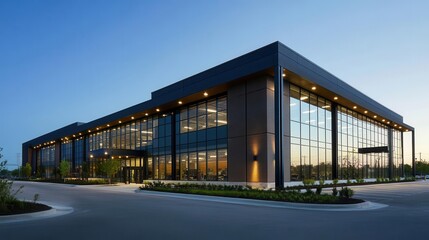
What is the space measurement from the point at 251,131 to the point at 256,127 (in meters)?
0.62

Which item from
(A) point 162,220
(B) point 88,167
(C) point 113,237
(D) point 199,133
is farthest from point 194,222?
(B) point 88,167

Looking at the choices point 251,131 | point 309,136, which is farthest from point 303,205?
point 309,136

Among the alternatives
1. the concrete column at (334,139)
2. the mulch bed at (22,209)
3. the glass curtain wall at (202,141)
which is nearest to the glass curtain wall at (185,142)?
the glass curtain wall at (202,141)

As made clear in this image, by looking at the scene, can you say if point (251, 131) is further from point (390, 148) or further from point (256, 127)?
point (390, 148)

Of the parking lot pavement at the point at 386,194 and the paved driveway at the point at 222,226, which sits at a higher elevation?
the paved driveway at the point at 222,226

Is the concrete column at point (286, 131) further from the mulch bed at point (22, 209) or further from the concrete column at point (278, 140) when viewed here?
the mulch bed at point (22, 209)

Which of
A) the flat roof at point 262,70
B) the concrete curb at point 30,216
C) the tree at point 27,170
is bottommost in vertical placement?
the tree at point 27,170

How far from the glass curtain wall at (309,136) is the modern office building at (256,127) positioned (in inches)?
3.3

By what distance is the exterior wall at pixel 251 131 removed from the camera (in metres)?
26.6

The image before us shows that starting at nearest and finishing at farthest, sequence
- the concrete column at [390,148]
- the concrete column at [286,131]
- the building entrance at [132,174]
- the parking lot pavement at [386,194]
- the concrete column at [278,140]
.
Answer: the parking lot pavement at [386,194] → the concrete column at [278,140] → the concrete column at [286,131] → the building entrance at [132,174] → the concrete column at [390,148]

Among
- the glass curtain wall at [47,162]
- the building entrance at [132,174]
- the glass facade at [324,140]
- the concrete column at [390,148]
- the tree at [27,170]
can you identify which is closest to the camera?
the glass facade at [324,140]

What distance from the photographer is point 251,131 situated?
27.7m

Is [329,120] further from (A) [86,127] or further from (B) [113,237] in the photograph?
(A) [86,127]

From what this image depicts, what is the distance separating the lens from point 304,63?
28000mm
